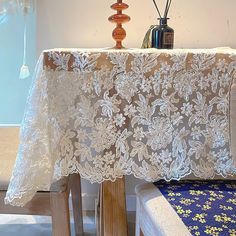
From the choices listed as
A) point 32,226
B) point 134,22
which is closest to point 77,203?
point 32,226

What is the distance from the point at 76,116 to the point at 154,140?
0.23m

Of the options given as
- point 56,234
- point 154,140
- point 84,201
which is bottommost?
point 84,201

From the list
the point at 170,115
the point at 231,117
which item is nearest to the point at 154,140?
the point at 170,115

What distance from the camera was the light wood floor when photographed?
158 cm

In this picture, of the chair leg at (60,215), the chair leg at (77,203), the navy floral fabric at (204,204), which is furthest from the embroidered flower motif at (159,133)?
the chair leg at (77,203)

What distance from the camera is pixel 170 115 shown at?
0.93 metres

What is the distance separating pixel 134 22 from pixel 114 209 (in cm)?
92

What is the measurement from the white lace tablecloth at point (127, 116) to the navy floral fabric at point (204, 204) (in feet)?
0.19

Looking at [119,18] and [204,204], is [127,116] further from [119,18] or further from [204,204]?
[119,18]

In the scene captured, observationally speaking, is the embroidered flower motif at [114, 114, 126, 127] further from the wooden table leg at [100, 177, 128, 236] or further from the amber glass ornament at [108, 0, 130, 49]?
the amber glass ornament at [108, 0, 130, 49]

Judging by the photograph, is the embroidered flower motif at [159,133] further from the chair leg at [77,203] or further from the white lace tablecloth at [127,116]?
the chair leg at [77,203]

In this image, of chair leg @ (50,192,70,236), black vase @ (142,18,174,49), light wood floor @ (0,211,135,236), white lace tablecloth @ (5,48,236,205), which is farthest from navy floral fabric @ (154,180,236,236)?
light wood floor @ (0,211,135,236)

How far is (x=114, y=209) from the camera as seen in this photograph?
1067 millimetres

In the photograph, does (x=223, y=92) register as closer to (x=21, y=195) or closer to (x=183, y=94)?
(x=183, y=94)
